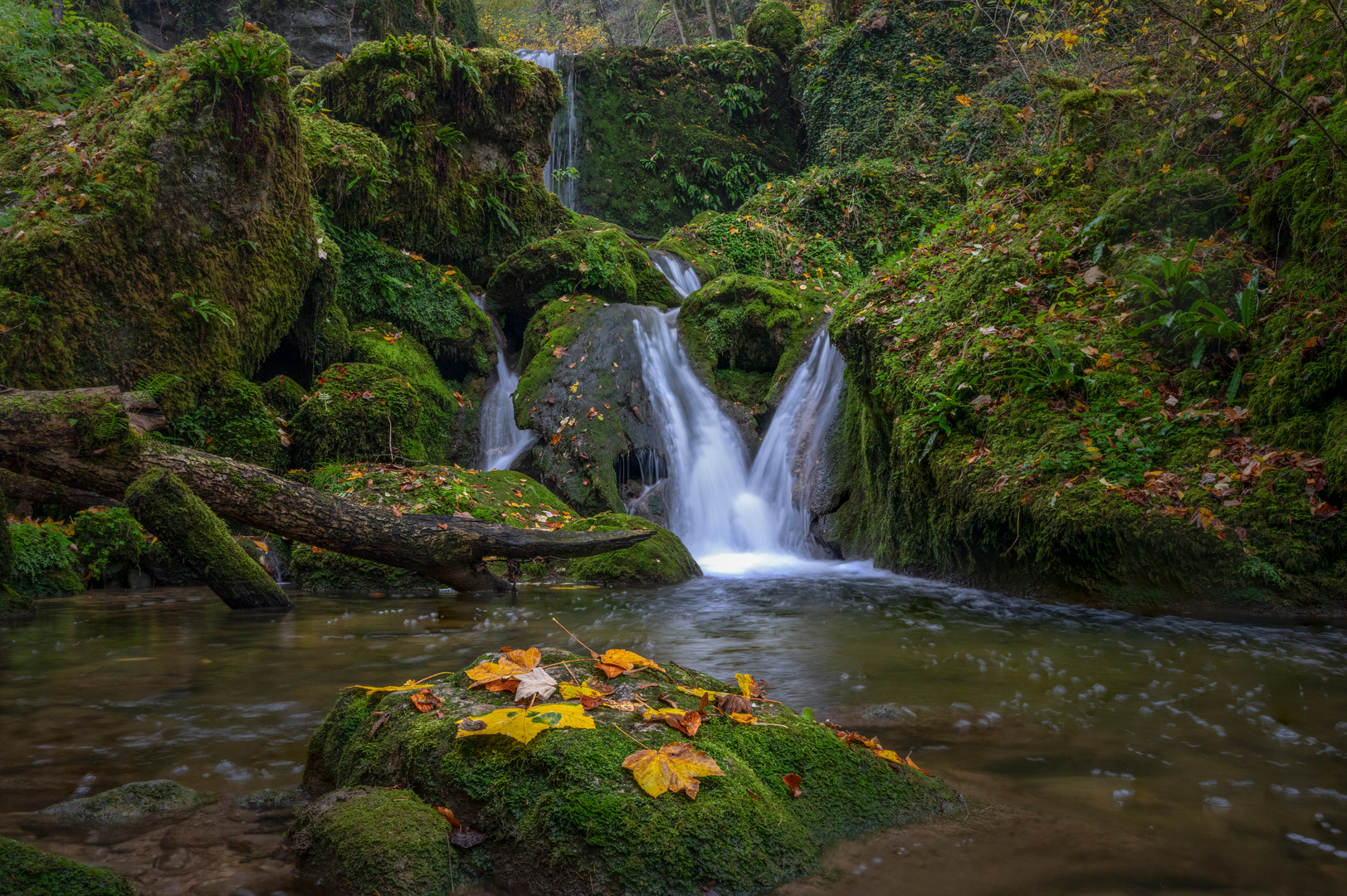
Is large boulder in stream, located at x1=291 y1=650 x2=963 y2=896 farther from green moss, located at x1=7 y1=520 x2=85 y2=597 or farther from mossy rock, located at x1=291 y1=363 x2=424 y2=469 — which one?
mossy rock, located at x1=291 y1=363 x2=424 y2=469

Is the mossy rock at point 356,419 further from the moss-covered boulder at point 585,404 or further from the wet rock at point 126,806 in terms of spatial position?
the wet rock at point 126,806

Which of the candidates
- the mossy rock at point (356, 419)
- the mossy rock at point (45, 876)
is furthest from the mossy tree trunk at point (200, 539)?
the mossy rock at point (45, 876)

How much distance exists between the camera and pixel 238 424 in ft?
29.2

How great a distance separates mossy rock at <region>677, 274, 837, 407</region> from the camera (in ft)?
38.7

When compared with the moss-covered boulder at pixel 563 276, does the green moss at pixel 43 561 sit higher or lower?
lower

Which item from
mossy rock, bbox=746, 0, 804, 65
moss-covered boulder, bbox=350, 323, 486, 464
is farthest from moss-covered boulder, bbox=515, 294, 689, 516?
mossy rock, bbox=746, 0, 804, 65

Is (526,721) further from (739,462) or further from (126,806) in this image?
(739,462)

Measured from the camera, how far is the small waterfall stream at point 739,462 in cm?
1017

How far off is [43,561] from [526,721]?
7.38 m

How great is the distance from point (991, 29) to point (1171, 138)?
12.9 metres

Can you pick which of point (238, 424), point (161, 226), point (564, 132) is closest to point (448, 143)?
point (161, 226)

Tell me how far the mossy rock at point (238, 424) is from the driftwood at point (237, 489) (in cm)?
360

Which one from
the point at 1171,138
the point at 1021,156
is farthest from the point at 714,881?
the point at 1021,156

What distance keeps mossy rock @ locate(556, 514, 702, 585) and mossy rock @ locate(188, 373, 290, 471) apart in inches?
150
